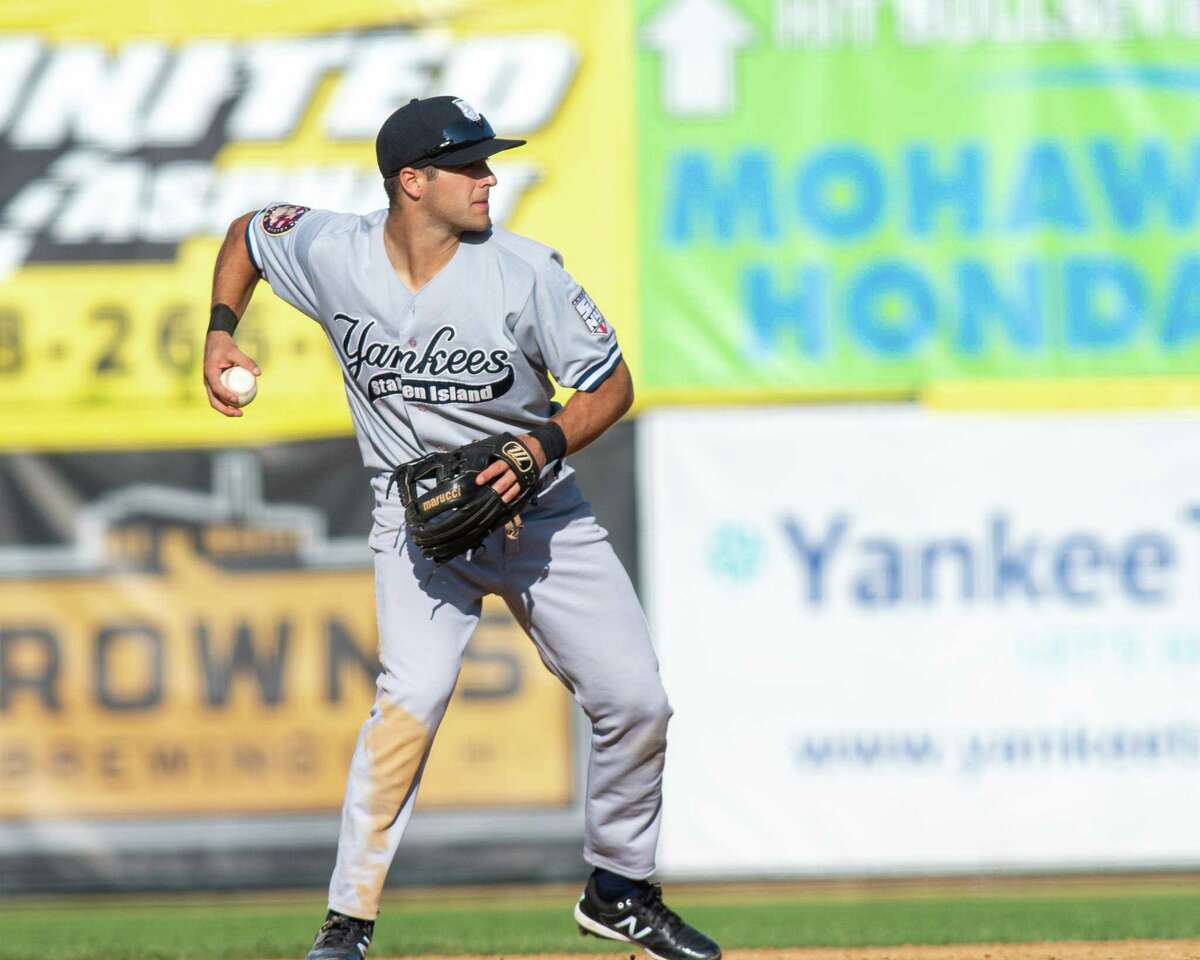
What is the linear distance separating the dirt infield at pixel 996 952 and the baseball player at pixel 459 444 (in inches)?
33.2

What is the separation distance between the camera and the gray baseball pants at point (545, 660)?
13.3 feet

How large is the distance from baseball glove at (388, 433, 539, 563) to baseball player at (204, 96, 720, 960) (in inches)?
→ 1.3

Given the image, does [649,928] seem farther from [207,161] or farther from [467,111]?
[207,161]

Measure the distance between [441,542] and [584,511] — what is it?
0.46 meters

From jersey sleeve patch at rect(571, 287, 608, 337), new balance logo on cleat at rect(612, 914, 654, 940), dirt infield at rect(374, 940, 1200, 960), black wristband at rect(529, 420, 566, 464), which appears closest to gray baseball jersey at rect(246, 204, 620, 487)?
jersey sleeve patch at rect(571, 287, 608, 337)

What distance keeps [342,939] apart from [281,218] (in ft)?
5.72

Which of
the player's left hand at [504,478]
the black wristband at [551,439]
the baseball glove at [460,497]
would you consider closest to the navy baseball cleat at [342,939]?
the baseball glove at [460,497]

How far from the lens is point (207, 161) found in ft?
25.3

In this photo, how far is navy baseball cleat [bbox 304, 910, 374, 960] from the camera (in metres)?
3.97

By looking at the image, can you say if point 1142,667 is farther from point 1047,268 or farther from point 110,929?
point 110,929

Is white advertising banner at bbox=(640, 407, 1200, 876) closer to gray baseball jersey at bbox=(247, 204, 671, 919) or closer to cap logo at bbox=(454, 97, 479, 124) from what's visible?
gray baseball jersey at bbox=(247, 204, 671, 919)

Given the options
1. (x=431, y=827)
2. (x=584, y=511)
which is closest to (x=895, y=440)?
(x=431, y=827)

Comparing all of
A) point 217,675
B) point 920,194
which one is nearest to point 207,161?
point 217,675

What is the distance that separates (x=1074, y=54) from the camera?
25.1 ft
